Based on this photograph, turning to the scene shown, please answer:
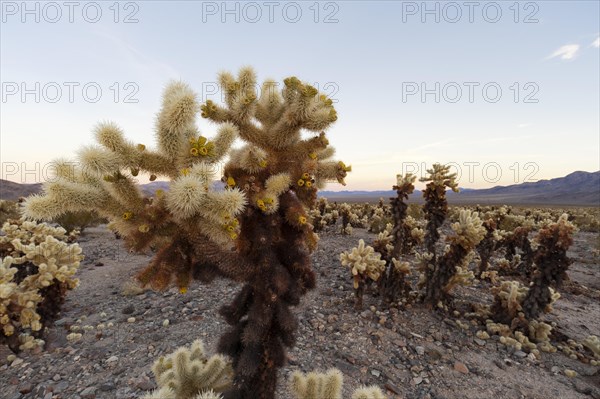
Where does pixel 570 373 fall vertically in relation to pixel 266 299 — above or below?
below

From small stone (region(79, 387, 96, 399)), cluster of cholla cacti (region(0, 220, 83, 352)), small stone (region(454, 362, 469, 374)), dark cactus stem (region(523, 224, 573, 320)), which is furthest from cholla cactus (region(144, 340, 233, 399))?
dark cactus stem (region(523, 224, 573, 320))

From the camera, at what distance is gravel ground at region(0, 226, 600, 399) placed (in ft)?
13.4

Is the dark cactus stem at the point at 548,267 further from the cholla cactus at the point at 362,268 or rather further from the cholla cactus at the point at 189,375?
the cholla cactus at the point at 189,375

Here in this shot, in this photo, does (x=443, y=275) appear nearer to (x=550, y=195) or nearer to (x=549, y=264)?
(x=549, y=264)

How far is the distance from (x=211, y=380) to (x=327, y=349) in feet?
8.61

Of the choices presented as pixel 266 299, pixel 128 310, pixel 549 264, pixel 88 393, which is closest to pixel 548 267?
pixel 549 264

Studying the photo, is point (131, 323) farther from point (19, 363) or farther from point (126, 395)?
point (126, 395)

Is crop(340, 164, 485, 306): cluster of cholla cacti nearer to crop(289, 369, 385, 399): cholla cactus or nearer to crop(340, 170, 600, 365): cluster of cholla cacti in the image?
crop(340, 170, 600, 365): cluster of cholla cacti

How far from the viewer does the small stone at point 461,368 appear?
179 inches

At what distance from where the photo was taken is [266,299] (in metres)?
2.46

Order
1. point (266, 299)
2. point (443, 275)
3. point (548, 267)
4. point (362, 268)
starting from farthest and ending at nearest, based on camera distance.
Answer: point (443, 275), point (362, 268), point (548, 267), point (266, 299)

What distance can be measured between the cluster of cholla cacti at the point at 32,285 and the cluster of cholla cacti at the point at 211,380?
317cm

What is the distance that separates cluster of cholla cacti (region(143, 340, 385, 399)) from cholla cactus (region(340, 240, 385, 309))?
351cm

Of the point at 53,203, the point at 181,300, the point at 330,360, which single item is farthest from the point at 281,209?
the point at 181,300
